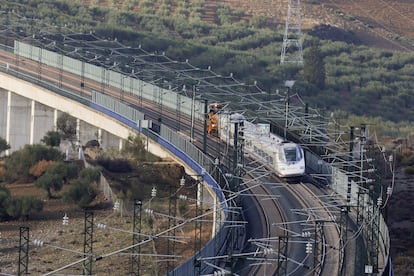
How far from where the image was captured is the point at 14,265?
5516 centimetres

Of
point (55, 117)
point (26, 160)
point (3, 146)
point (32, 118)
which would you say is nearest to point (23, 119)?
point (32, 118)

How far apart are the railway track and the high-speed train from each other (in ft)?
2.13

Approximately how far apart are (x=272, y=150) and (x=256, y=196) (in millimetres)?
3508

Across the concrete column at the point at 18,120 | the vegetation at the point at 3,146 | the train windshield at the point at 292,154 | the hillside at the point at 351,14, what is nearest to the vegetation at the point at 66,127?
the vegetation at the point at 3,146

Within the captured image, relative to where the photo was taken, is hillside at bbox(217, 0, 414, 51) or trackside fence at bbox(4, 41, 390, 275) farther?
hillside at bbox(217, 0, 414, 51)

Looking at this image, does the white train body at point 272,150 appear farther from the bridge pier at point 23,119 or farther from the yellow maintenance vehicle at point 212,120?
the bridge pier at point 23,119

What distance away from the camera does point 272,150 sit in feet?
217

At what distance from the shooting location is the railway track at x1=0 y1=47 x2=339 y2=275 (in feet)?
169

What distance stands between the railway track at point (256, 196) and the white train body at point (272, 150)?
0.63 meters

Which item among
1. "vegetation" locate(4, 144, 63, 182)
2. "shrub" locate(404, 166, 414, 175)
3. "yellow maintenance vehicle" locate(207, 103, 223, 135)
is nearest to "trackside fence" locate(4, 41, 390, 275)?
"yellow maintenance vehicle" locate(207, 103, 223, 135)

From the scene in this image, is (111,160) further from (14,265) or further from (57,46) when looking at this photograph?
(57,46)

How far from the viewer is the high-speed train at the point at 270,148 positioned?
65.3 metres

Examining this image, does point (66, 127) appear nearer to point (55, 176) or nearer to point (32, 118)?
point (32, 118)

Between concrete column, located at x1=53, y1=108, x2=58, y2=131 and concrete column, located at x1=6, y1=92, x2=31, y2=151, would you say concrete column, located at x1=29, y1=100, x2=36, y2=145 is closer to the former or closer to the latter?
concrete column, located at x1=6, y1=92, x2=31, y2=151
